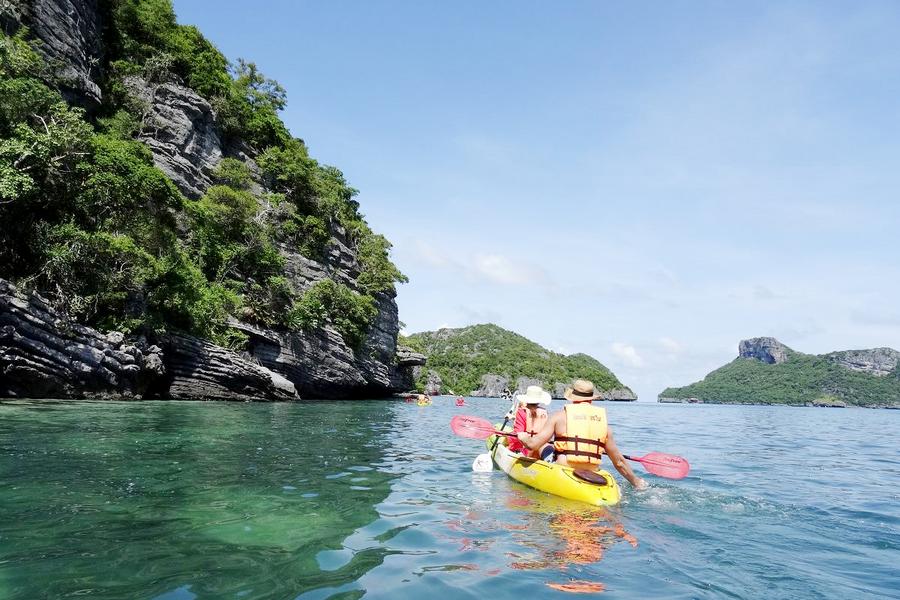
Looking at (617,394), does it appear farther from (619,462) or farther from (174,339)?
(619,462)

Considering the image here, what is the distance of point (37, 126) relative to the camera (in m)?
18.4

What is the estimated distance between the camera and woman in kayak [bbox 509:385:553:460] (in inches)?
357

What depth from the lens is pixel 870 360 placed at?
487 ft

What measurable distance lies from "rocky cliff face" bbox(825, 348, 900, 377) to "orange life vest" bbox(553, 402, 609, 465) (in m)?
173

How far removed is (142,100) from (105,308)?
1679 centimetres

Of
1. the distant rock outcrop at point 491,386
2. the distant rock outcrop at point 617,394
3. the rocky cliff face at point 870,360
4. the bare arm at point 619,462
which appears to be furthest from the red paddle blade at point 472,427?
the rocky cliff face at point 870,360

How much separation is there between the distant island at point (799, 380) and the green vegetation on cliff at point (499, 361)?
41.8 m

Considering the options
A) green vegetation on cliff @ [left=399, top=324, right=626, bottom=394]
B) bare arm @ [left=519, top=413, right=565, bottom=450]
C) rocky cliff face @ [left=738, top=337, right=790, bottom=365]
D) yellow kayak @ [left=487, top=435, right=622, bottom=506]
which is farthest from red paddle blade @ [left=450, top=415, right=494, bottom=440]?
rocky cliff face @ [left=738, top=337, right=790, bottom=365]

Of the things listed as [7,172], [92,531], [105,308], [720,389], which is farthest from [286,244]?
[720,389]

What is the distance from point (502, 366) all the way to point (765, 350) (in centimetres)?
11073

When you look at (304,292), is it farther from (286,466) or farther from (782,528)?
(782,528)

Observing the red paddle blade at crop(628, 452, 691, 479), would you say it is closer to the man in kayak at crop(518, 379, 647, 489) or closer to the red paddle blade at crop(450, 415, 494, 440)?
the man in kayak at crop(518, 379, 647, 489)

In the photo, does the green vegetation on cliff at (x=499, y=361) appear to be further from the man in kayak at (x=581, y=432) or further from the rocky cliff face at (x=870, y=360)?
the man in kayak at (x=581, y=432)

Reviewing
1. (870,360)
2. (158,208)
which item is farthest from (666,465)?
(870,360)
